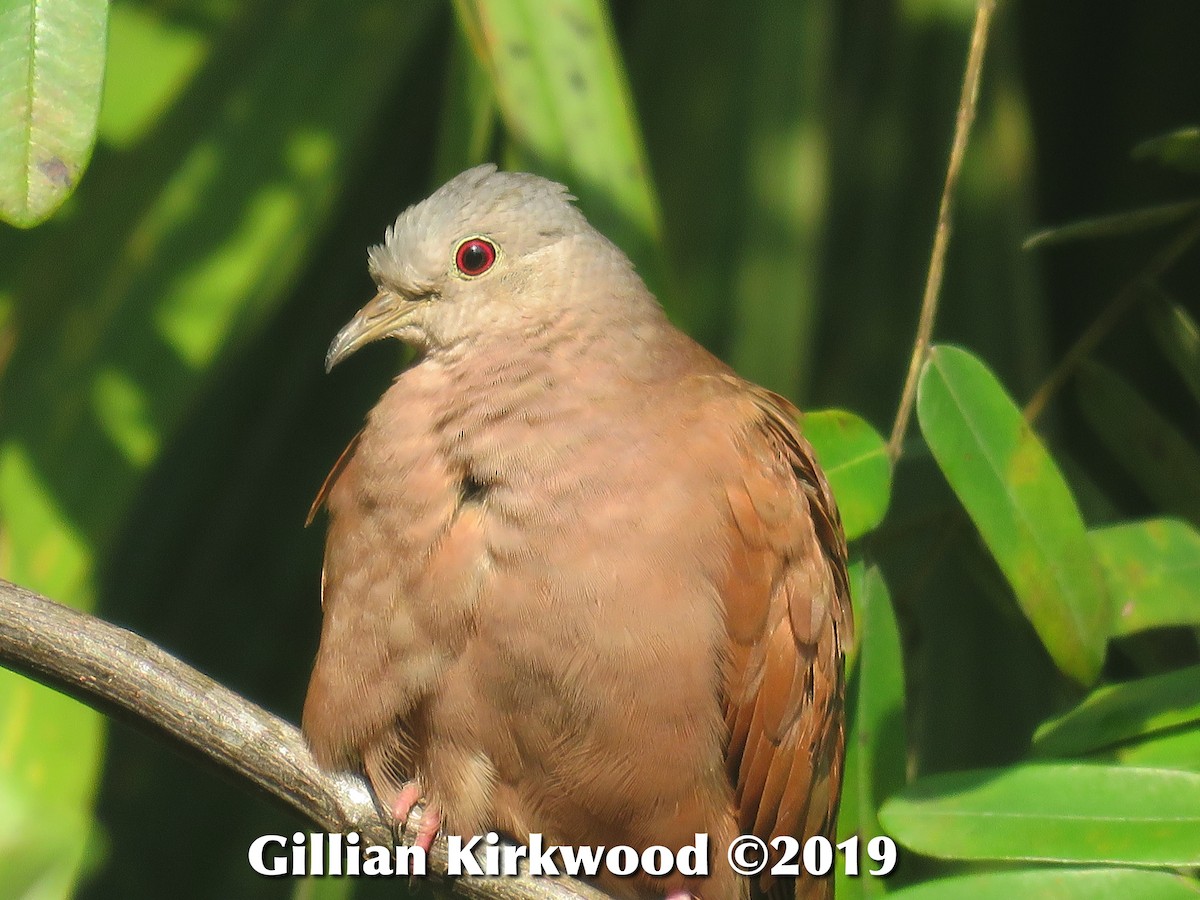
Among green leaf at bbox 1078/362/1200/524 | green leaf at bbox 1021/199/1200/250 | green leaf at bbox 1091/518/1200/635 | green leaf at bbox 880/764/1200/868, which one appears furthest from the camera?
green leaf at bbox 1078/362/1200/524

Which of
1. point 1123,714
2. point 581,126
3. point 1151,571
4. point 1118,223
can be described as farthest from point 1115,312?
point 581,126

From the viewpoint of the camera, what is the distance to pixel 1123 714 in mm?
2102

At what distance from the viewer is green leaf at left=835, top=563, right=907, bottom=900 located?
7.17ft

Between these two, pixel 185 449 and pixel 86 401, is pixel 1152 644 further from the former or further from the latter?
pixel 185 449

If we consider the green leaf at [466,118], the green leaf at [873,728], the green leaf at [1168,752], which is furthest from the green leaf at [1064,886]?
the green leaf at [466,118]

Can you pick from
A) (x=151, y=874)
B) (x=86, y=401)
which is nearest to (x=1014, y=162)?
(x=86, y=401)

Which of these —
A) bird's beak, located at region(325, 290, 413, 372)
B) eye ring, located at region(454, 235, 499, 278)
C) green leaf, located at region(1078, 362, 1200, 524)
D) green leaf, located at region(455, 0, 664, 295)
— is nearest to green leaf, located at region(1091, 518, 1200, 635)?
green leaf, located at region(1078, 362, 1200, 524)

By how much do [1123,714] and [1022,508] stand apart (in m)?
0.34

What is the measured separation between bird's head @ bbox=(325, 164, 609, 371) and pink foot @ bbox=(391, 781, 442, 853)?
0.76 meters

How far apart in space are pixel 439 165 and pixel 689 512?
3.48 ft

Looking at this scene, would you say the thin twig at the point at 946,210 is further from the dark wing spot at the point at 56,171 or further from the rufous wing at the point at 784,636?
the dark wing spot at the point at 56,171

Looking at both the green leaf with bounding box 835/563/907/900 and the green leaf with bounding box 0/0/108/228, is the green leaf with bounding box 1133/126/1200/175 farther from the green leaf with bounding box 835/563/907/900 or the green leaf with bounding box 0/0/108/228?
the green leaf with bounding box 0/0/108/228

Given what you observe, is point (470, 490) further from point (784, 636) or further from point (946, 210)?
point (946, 210)

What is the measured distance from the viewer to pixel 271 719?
197 cm
